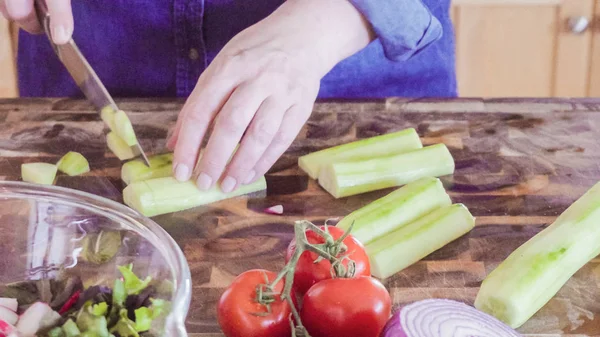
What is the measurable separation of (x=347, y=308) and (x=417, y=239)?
31cm

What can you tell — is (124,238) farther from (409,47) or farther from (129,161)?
(409,47)

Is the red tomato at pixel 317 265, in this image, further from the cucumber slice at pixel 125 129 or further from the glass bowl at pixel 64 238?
the cucumber slice at pixel 125 129

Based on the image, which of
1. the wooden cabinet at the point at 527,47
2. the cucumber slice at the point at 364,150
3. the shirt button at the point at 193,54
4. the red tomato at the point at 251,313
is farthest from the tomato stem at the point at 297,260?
the wooden cabinet at the point at 527,47

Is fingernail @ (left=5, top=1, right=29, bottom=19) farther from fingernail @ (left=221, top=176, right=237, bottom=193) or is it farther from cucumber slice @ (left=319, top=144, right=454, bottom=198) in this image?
cucumber slice @ (left=319, top=144, right=454, bottom=198)

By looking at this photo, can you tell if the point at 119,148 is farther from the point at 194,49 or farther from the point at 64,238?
the point at 64,238

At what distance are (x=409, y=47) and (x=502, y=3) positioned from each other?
102cm

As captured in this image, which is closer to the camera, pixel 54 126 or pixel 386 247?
pixel 386 247

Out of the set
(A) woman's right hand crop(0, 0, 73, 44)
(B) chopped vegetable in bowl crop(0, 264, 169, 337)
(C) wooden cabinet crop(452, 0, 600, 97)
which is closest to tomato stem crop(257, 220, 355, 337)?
(B) chopped vegetable in bowl crop(0, 264, 169, 337)

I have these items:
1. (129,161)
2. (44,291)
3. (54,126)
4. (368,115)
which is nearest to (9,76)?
(54,126)

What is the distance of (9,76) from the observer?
277 cm

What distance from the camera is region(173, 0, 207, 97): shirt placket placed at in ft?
5.88

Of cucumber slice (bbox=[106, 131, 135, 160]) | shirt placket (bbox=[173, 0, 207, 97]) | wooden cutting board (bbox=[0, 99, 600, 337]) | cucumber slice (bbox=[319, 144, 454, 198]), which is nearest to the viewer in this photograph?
wooden cutting board (bbox=[0, 99, 600, 337])

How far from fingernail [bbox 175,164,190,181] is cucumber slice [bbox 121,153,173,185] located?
0.36 feet

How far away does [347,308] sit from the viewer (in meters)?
1.14
